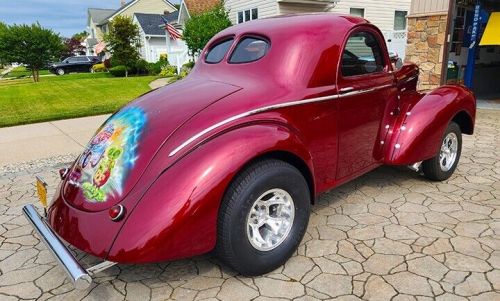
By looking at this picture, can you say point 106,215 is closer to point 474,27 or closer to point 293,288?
point 293,288

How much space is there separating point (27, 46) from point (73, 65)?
899 cm

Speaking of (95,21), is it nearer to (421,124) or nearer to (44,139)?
(44,139)

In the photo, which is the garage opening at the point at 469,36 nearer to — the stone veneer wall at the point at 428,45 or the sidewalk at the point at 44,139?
→ the stone veneer wall at the point at 428,45

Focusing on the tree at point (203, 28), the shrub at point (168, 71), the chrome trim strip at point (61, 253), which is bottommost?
the chrome trim strip at point (61, 253)

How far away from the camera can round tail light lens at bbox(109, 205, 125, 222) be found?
2.46 m

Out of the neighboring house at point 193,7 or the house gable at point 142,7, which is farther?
the house gable at point 142,7

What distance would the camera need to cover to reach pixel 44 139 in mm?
7414

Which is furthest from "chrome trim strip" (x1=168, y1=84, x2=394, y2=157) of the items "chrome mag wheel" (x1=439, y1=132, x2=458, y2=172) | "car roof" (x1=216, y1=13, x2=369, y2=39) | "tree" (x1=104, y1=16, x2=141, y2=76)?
"tree" (x1=104, y1=16, x2=141, y2=76)

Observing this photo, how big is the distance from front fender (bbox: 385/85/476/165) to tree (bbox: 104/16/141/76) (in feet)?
78.5

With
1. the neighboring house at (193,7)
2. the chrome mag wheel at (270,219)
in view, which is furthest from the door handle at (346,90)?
the neighboring house at (193,7)

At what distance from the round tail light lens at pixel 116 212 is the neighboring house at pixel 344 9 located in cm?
1475

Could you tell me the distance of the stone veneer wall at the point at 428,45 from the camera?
30.6ft

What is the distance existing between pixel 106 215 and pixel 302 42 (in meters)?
2.06

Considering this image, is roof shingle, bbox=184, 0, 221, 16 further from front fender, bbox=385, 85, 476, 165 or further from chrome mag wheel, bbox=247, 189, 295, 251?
chrome mag wheel, bbox=247, 189, 295, 251
